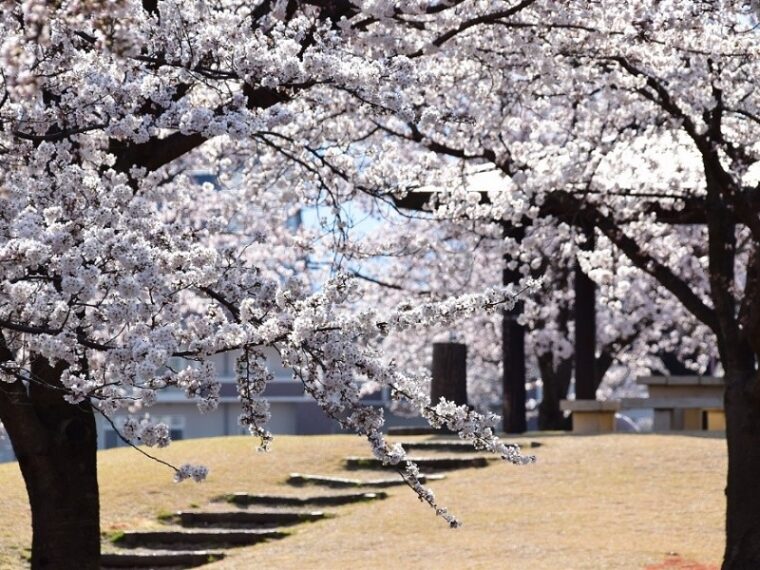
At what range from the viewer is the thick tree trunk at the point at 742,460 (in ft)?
34.5

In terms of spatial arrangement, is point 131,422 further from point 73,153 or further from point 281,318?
point 73,153

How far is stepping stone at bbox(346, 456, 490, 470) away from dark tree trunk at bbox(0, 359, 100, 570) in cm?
868

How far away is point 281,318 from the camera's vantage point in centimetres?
612

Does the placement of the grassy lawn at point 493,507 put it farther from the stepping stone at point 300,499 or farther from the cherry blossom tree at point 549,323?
the cherry blossom tree at point 549,323

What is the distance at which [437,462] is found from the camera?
56.8 feet

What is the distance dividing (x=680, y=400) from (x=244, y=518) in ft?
30.2

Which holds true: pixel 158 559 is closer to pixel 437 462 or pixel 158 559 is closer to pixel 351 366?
pixel 437 462

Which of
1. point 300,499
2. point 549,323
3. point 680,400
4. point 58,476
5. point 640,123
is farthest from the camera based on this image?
point 549,323

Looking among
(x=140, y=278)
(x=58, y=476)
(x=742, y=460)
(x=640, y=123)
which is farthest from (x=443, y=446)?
(x=140, y=278)

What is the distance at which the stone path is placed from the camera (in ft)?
43.8

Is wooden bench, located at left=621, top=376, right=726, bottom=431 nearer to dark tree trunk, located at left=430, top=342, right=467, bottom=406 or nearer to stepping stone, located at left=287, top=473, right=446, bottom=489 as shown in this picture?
dark tree trunk, located at left=430, top=342, right=467, bottom=406

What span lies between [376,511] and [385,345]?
18.4 m

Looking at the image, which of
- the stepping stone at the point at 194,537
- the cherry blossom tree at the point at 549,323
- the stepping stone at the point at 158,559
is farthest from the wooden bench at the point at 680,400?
the stepping stone at the point at 158,559

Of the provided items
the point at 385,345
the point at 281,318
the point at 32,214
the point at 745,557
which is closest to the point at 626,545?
the point at 745,557
